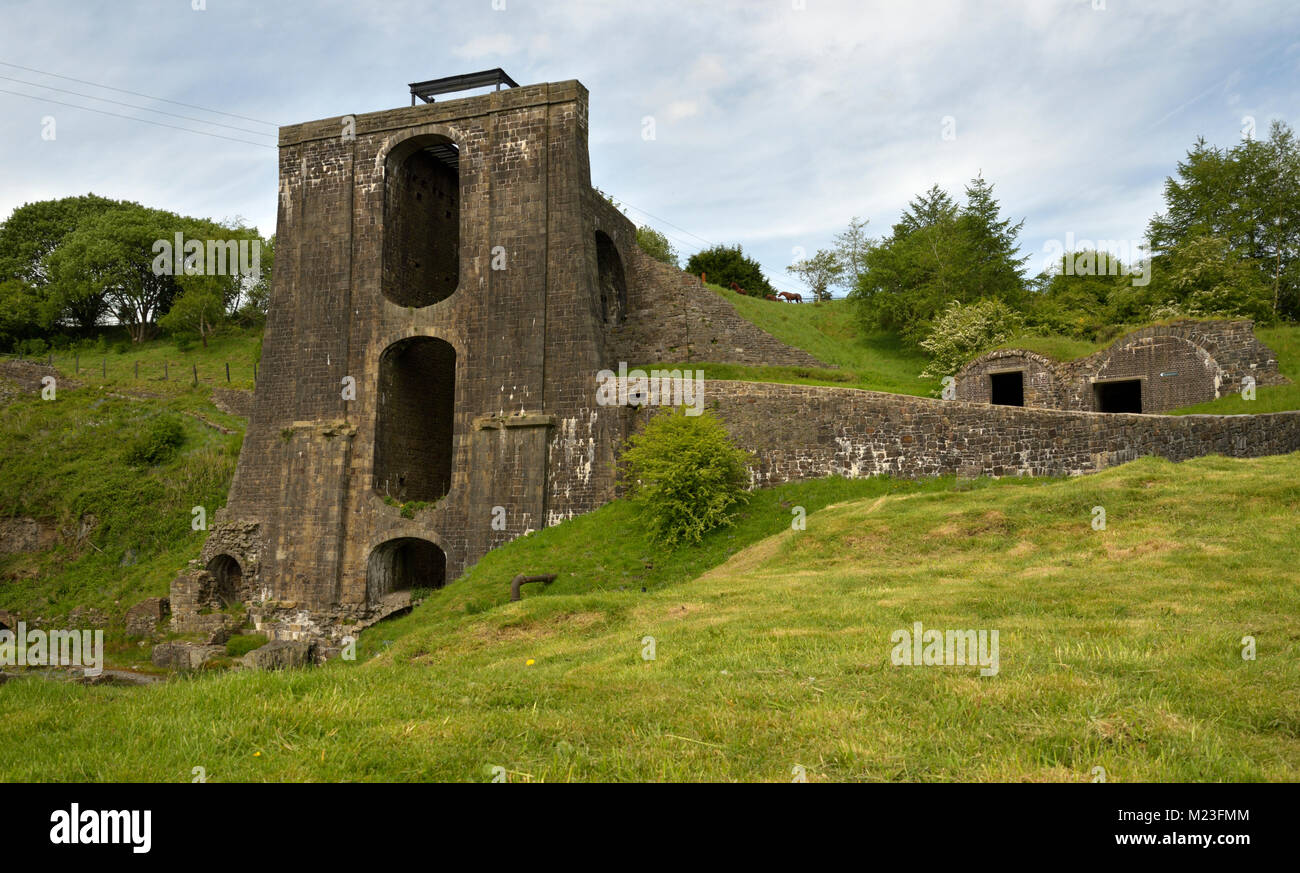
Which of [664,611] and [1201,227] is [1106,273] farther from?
[664,611]

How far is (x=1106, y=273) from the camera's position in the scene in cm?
3641

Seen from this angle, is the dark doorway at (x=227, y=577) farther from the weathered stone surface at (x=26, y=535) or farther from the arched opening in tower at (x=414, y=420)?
the weathered stone surface at (x=26, y=535)

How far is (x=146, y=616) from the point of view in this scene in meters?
Answer: 26.4

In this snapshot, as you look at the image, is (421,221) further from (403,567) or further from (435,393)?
(403,567)

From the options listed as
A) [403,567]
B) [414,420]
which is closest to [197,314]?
[414,420]

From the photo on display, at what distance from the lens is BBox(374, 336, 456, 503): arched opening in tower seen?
26906mm

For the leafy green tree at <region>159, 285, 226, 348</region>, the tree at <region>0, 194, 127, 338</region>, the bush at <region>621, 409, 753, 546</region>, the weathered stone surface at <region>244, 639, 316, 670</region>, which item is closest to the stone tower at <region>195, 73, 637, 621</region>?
the bush at <region>621, 409, 753, 546</region>

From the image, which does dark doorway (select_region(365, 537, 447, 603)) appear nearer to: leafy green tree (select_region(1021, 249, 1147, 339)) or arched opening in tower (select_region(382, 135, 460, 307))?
arched opening in tower (select_region(382, 135, 460, 307))

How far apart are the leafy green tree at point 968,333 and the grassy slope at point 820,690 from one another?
1754cm

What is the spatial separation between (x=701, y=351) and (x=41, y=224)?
51.5 metres
